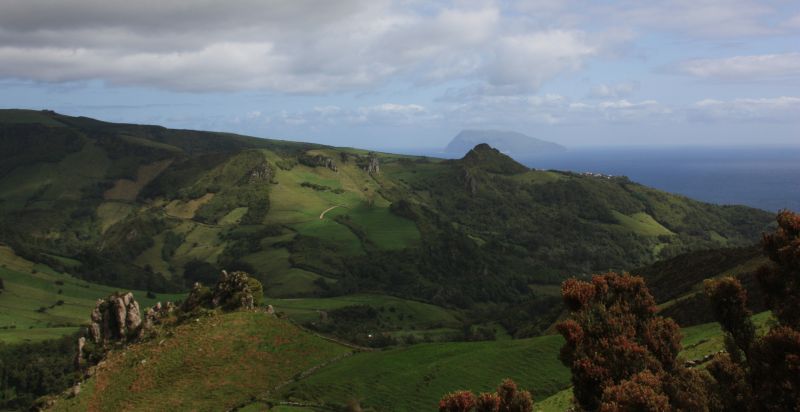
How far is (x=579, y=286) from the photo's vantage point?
108 ft

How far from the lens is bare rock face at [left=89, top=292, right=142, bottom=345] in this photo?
91125 millimetres

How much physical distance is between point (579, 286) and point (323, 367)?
55373 millimetres

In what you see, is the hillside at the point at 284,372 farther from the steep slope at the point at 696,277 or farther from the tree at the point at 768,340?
the tree at the point at 768,340

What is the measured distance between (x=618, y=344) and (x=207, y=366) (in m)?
59.0

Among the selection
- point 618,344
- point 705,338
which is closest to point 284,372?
point 705,338

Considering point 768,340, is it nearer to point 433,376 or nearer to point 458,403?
point 458,403

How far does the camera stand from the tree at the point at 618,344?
2604 cm

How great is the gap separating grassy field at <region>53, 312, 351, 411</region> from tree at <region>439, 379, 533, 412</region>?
4865cm

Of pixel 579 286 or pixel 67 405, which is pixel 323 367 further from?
pixel 579 286

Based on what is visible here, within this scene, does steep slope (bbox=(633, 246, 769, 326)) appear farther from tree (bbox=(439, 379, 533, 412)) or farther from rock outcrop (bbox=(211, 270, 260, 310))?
rock outcrop (bbox=(211, 270, 260, 310))

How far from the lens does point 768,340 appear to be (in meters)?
24.2

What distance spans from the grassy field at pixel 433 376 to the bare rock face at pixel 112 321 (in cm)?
3599

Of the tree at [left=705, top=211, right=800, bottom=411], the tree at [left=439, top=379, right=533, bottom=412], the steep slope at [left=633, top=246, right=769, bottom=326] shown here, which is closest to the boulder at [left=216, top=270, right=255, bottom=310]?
the steep slope at [left=633, top=246, right=769, bottom=326]

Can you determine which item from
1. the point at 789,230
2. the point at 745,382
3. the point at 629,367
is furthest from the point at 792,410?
the point at 789,230
